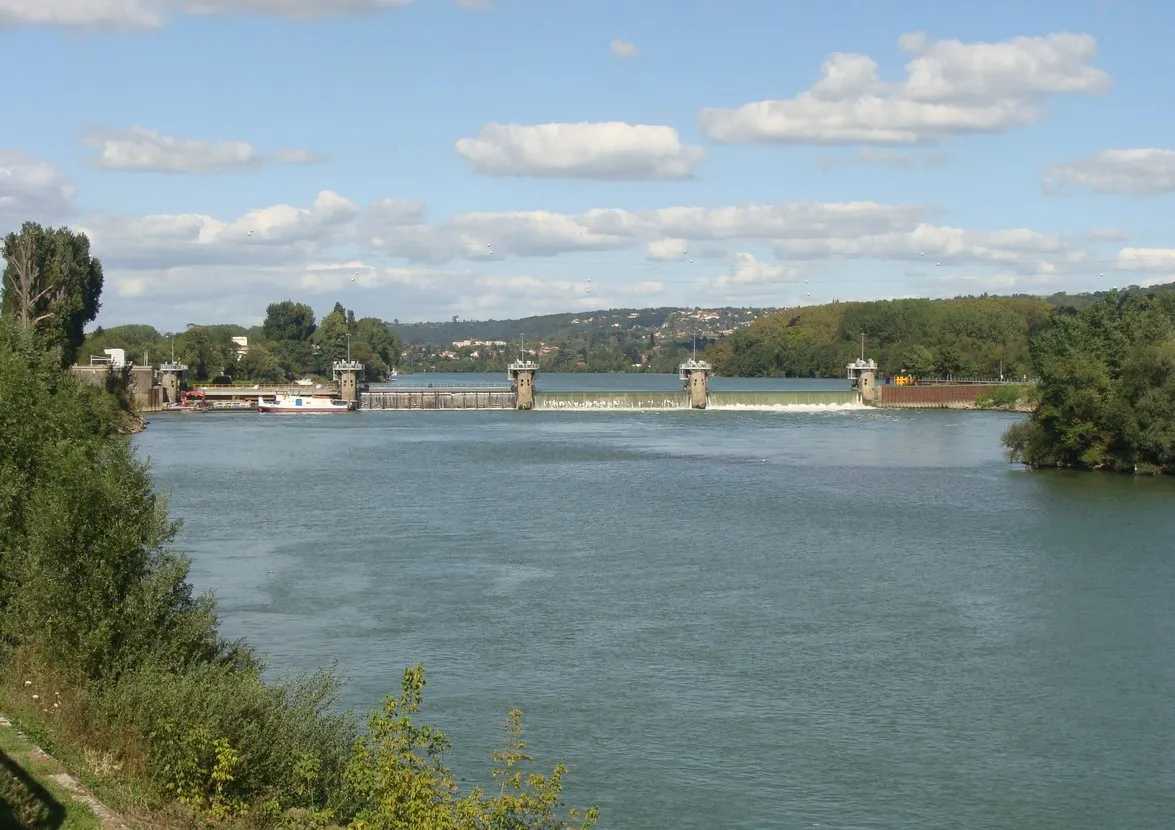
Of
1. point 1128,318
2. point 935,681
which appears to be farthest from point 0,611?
point 1128,318

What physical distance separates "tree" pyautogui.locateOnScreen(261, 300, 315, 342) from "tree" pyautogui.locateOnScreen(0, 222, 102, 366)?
2686 inches

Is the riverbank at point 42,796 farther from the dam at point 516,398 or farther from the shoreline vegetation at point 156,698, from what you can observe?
the dam at point 516,398

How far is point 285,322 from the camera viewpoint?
476 ft

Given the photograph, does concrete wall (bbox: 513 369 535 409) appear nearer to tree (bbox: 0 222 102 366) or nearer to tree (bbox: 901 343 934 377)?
tree (bbox: 0 222 102 366)

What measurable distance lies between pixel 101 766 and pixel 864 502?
31.6 metres

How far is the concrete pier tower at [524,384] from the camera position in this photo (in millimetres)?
92438

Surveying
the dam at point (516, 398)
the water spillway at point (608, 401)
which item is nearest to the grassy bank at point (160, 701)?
the dam at point (516, 398)

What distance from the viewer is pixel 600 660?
21.2 metres

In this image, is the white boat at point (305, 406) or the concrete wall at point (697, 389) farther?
the concrete wall at point (697, 389)

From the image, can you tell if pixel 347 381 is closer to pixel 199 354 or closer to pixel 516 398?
pixel 516 398

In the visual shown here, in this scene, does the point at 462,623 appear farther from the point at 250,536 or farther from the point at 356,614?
the point at 250,536

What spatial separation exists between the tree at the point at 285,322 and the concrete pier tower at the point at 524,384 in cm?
5707

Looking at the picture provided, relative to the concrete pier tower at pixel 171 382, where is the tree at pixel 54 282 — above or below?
above

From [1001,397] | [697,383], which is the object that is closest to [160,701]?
[697,383]
